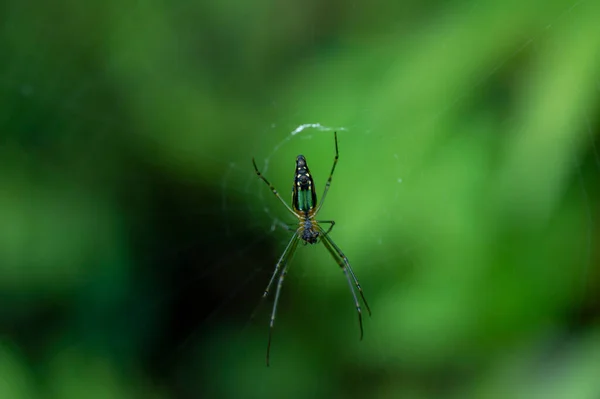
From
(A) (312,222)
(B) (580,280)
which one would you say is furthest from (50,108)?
(B) (580,280)

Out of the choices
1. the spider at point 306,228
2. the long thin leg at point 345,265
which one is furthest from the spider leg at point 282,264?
the long thin leg at point 345,265

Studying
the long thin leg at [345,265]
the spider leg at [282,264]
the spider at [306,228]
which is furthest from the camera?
the spider leg at [282,264]

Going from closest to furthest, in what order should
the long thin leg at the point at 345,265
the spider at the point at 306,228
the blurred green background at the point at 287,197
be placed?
the blurred green background at the point at 287,197
the spider at the point at 306,228
the long thin leg at the point at 345,265

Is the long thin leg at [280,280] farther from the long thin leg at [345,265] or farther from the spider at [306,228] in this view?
the long thin leg at [345,265]

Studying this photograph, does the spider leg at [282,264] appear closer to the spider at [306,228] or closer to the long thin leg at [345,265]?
the spider at [306,228]

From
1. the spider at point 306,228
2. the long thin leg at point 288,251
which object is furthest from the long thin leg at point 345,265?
the long thin leg at point 288,251

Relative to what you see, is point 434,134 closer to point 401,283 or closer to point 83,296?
point 401,283

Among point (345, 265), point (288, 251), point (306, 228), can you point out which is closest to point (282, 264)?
point (288, 251)

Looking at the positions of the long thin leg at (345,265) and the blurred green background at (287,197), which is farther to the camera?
the long thin leg at (345,265)
